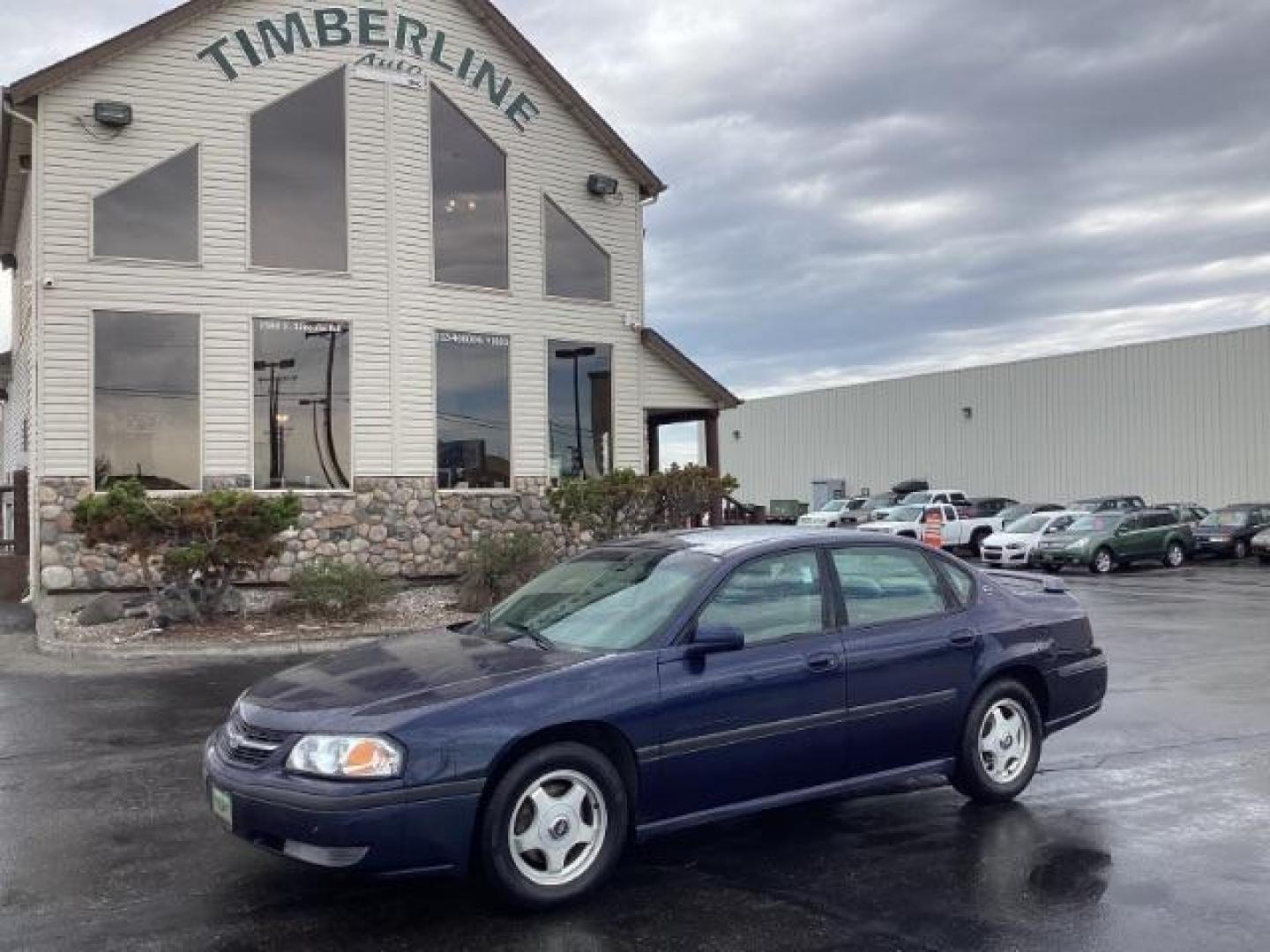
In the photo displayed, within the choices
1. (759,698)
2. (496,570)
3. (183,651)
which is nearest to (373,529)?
(496,570)

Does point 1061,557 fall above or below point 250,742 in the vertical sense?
below

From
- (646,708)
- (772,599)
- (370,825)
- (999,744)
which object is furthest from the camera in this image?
(999,744)

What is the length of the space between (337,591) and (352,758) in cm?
1062

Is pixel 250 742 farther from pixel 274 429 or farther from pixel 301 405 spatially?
pixel 301 405

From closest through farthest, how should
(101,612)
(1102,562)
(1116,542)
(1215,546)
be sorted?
(101,612)
(1102,562)
(1116,542)
(1215,546)

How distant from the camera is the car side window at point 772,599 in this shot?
566cm

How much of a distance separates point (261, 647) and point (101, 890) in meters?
8.05

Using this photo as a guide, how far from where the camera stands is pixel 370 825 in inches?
179

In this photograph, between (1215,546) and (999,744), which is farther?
(1215,546)

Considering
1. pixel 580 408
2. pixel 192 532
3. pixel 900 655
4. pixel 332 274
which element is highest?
pixel 332 274

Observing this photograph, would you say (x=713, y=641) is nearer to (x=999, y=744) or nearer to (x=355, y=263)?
(x=999, y=744)

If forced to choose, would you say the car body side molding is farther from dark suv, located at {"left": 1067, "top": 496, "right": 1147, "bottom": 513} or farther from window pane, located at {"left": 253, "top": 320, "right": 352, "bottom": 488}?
dark suv, located at {"left": 1067, "top": 496, "right": 1147, "bottom": 513}

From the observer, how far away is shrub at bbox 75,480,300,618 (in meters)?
13.8

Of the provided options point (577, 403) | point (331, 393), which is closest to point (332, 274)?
point (331, 393)
